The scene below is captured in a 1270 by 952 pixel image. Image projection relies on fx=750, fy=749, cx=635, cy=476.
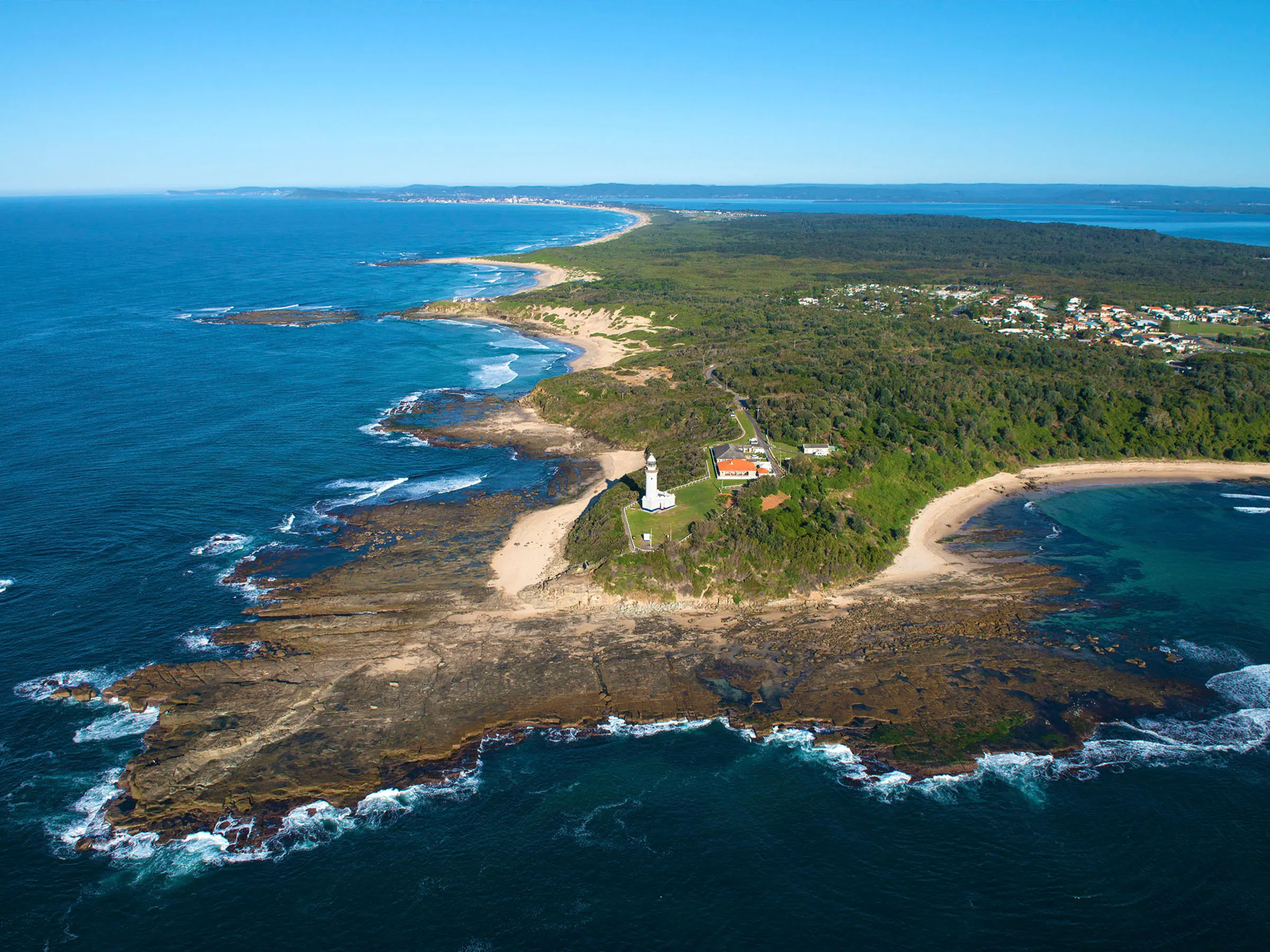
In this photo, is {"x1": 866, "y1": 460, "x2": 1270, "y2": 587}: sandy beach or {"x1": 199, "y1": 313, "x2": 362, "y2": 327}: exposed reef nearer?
{"x1": 866, "y1": 460, "x2": 1270, "y2": 587}: sandy beach

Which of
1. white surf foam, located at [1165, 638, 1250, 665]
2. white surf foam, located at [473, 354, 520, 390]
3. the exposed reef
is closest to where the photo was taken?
white surf foam, located at [1165, 638, 1250, 665]

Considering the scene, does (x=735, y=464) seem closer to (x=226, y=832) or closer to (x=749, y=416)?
(x=749, y=416)

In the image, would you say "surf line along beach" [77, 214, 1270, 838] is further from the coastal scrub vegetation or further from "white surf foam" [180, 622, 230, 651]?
the coastal scrub vegetation

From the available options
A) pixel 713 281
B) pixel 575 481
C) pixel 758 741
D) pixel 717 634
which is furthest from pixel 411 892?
pixel 713 281

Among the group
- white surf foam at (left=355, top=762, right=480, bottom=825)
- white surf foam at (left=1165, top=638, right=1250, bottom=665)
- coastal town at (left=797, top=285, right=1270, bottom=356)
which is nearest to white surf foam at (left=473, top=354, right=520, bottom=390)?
coastal town at (left=797, top=285, right=1270, bottom=356)

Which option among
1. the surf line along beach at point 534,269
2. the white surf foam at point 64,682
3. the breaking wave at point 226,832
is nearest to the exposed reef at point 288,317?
the surf line along beach at point 534,269

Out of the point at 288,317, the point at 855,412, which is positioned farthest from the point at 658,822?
the point at 288,317

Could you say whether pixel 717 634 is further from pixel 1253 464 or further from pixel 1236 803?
pixel 1253 464
